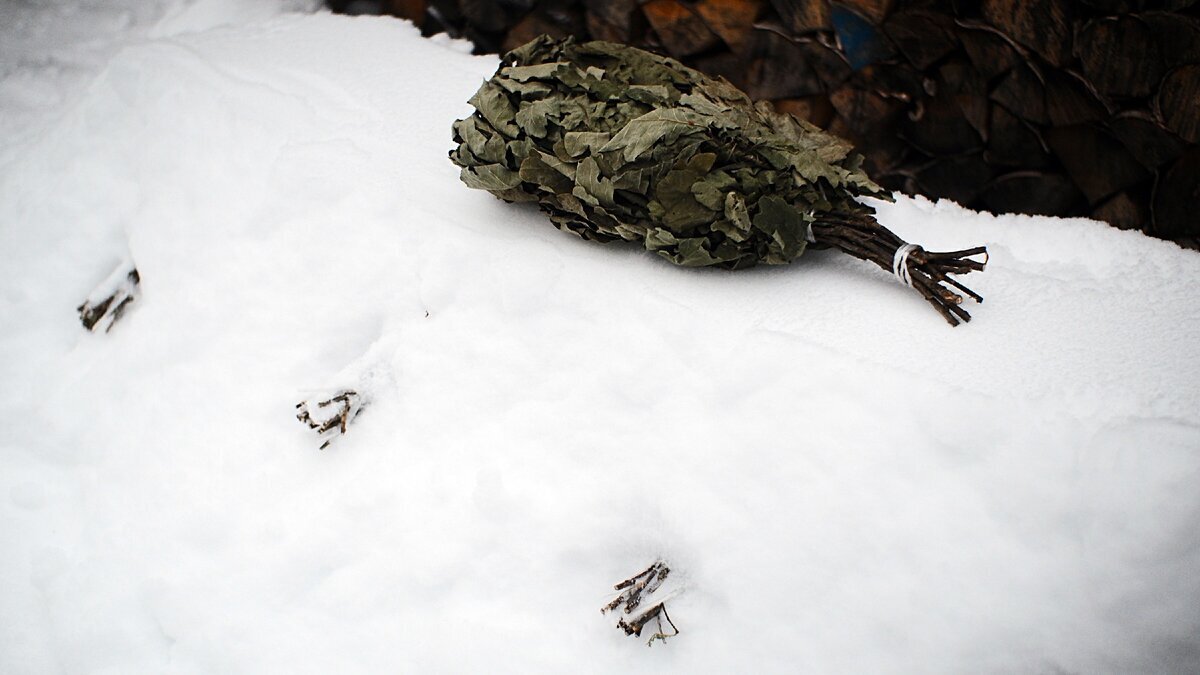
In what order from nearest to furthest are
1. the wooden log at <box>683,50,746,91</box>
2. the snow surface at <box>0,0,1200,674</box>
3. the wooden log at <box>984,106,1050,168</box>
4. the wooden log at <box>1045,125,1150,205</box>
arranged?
the snow surface at <box>0,0,1200,674</box>
the wooden log at <box>1045,125,1150,205</box>
the wooden log at <box>984,106,1050,168</box>
the wooden log at <box>683,50,746,91</box>

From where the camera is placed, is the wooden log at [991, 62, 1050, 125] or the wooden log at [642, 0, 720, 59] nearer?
the wooden log at [991, 62, 1050, 125]

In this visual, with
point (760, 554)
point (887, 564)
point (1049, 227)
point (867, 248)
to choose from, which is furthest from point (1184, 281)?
point (760, 554)

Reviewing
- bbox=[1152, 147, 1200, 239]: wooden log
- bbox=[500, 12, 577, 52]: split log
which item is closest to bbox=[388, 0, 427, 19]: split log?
bbox=[500, 12, 577, 52]: split log

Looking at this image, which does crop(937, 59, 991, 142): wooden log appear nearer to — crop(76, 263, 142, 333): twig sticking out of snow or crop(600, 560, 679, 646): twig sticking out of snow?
crop(600, 560, 679, 646): twig sticking out of snow

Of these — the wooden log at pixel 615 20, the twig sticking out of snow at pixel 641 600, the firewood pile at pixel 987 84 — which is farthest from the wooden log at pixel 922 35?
the twig sticking out of snow at pixel 641 600

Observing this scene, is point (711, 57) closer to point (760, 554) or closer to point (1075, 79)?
point (1075, 79)

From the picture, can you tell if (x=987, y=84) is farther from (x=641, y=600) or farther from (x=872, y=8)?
(x=641, y=600)
